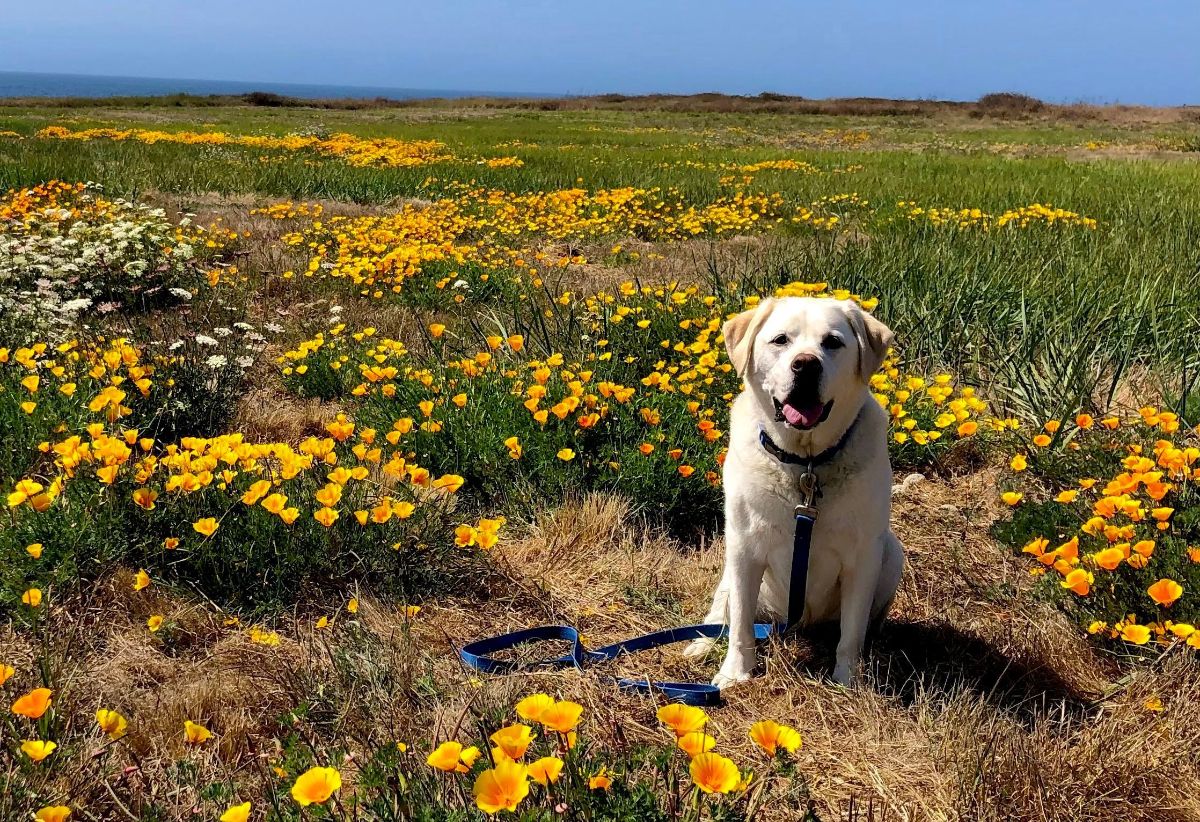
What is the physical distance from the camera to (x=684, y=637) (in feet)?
9.53

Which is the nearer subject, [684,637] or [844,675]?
[844,675]

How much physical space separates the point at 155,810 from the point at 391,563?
4.27ft

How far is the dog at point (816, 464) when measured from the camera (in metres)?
2.51

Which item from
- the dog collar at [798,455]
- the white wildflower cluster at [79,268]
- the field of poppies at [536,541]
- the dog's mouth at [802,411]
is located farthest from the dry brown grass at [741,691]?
the white wildflower cluster at [79,268]

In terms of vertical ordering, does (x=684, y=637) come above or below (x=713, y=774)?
below

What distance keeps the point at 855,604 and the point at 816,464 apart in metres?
0.49

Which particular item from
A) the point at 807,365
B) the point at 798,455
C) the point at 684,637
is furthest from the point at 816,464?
the point at 684,637

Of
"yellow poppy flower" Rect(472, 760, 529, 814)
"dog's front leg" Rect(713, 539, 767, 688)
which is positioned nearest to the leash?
"dog's front leg" Rect(713, 539, 767, 688)

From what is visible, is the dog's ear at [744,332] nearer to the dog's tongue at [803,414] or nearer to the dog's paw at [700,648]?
the dog's tongue at [803,414]

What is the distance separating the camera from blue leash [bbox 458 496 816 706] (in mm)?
2523

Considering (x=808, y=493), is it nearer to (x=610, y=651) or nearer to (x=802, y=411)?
(x=802, y=411)

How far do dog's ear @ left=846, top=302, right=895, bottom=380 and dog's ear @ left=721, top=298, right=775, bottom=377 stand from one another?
0.28m

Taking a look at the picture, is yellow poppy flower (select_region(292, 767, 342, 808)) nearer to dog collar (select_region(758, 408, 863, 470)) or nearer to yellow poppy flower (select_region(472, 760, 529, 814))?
yellow poppy flower (select_region(472, 760, 529, 814))

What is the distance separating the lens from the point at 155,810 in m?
1.90
